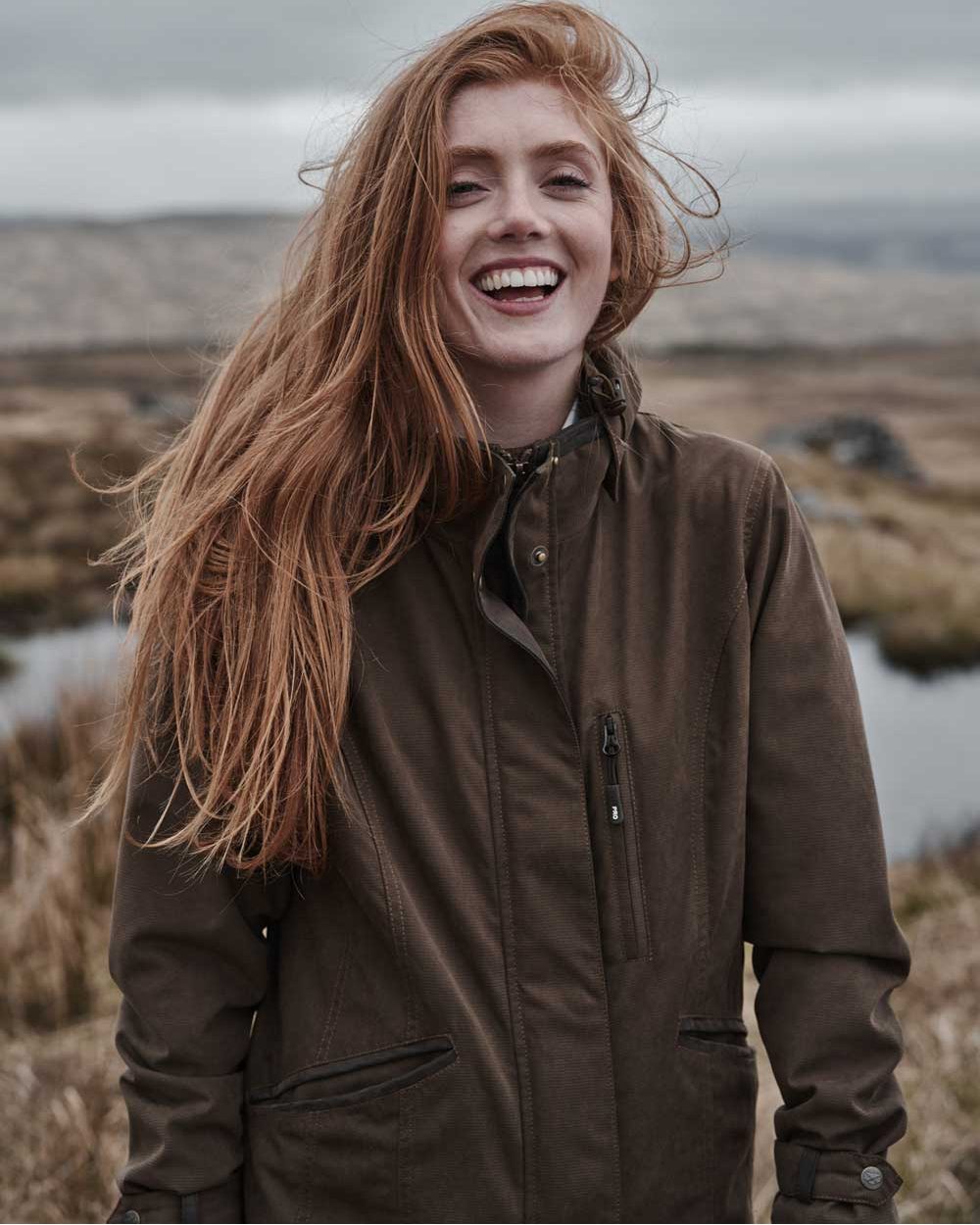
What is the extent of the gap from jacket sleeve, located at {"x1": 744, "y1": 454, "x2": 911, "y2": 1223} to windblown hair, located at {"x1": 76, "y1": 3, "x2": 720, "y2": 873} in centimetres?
A: 47

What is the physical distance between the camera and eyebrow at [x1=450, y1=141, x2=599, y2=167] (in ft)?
5.72

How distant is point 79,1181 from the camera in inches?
120

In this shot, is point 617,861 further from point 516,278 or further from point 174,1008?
point 516,278

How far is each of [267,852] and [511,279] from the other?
32.7 inches

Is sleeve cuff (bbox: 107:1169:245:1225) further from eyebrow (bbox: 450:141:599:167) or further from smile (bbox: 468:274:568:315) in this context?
eyebrow (bbox: 450:141:599:167)

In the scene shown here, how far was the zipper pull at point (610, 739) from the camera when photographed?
1.67 meters

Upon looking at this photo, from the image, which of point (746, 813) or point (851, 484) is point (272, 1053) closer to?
point (746, 813)

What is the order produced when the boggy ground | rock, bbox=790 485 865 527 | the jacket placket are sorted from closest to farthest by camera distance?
1. the jacket placket
2. the boggy ground
3. rock, bbox=790 485 865 527

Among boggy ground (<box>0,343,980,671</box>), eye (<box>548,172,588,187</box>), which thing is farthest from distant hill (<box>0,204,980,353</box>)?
eye (<box>548,172,588,187</box>)

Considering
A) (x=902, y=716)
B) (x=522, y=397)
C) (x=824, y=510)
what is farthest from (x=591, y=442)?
(x=824, y=510)

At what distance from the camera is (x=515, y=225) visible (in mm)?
1725

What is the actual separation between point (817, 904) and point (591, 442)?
69 centimetres

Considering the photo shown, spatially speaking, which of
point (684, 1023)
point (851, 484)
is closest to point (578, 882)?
point (684, 1023)

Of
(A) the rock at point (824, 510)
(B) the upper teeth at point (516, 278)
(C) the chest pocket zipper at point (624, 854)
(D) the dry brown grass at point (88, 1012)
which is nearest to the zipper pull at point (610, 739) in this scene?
(C) the chest pocket zipper at point (624, 854)
